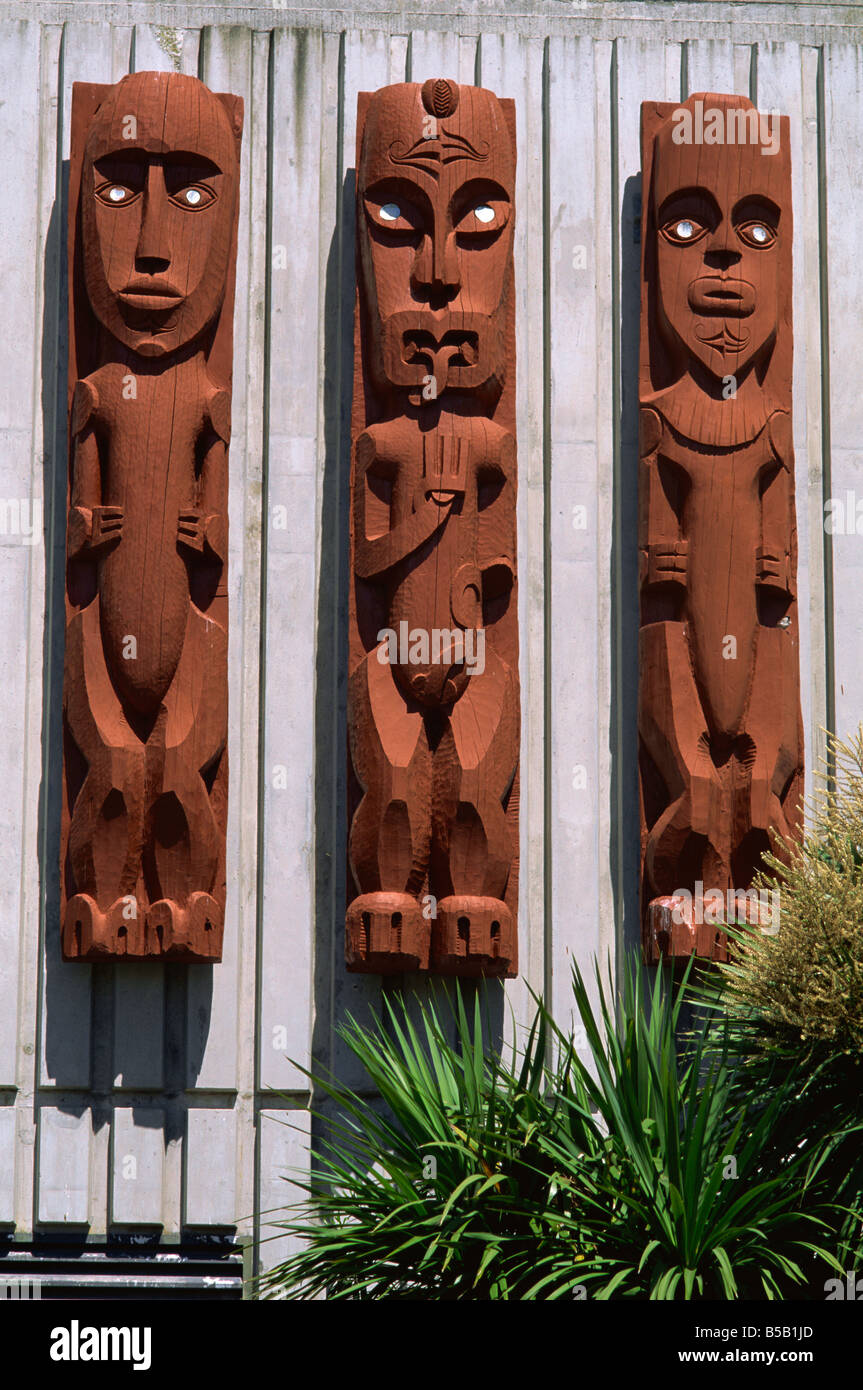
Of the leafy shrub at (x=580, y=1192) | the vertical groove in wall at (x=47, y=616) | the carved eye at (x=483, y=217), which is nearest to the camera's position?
the leafy shrub at (x=580, y=1192)

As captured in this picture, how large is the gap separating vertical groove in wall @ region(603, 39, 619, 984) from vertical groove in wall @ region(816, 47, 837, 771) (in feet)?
2.51

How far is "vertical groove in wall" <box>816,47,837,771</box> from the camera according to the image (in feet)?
29.7

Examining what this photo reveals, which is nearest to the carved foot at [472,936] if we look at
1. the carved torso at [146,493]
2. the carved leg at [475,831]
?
the carved leg at [475,831]

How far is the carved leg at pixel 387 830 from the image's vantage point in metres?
8.31

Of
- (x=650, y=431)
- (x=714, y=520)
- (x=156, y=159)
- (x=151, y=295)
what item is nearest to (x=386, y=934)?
(x=714, y=520)

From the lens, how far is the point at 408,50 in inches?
368

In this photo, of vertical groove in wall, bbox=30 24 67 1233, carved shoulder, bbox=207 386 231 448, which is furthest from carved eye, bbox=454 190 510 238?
vertical groove in wall, bbox=30 24 67 1233

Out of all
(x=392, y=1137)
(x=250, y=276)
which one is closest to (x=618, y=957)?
(x=392, y=1137)

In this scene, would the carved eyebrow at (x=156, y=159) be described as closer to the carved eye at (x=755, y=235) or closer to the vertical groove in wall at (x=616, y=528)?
the vertical groove in wall at (x=616, y=528)

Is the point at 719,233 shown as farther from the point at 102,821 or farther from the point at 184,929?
the point at 184,929

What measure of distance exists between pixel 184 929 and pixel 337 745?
3.79 feet

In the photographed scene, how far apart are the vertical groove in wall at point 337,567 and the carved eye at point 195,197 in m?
0.70

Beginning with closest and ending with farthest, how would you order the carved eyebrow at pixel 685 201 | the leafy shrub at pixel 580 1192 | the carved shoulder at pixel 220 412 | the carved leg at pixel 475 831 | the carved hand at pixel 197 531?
the leafy shrub at pixel 580 1192
the carved leg at pixel 475 831
the carved hand at pixel 197 531
the carved shoulder at pixel 220 412
the carved eyebrow at pixel 685 201
